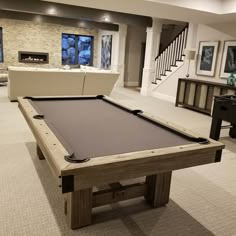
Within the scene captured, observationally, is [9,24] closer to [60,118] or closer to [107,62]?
[107,62]

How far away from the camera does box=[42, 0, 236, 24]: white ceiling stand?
450 centimetres

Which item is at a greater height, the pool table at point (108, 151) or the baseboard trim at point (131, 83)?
the pool table at point (108, 151)

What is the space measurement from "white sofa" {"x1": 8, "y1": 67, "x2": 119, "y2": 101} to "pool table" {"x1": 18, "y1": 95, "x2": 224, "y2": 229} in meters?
3.26

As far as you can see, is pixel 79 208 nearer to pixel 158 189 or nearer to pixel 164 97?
pixel 158 189

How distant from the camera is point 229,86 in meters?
5.47

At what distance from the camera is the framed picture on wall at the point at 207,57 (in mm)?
6273

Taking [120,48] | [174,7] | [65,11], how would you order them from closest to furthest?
[174,7] < [65,11] < [120,48]

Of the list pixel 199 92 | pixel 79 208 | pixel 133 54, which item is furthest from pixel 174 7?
pixel 133 54

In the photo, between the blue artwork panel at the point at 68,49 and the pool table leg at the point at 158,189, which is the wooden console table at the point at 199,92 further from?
the blue artwork panel at the point at 68,49

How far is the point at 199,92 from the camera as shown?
6176mm

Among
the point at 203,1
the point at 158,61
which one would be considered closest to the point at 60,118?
the point at 203,1

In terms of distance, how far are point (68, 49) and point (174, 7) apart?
7751 mm

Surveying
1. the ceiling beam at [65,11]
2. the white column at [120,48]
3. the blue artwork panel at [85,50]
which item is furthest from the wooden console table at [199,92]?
the blue artwork panel at [85,50]

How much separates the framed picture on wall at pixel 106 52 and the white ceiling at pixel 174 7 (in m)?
5.68
